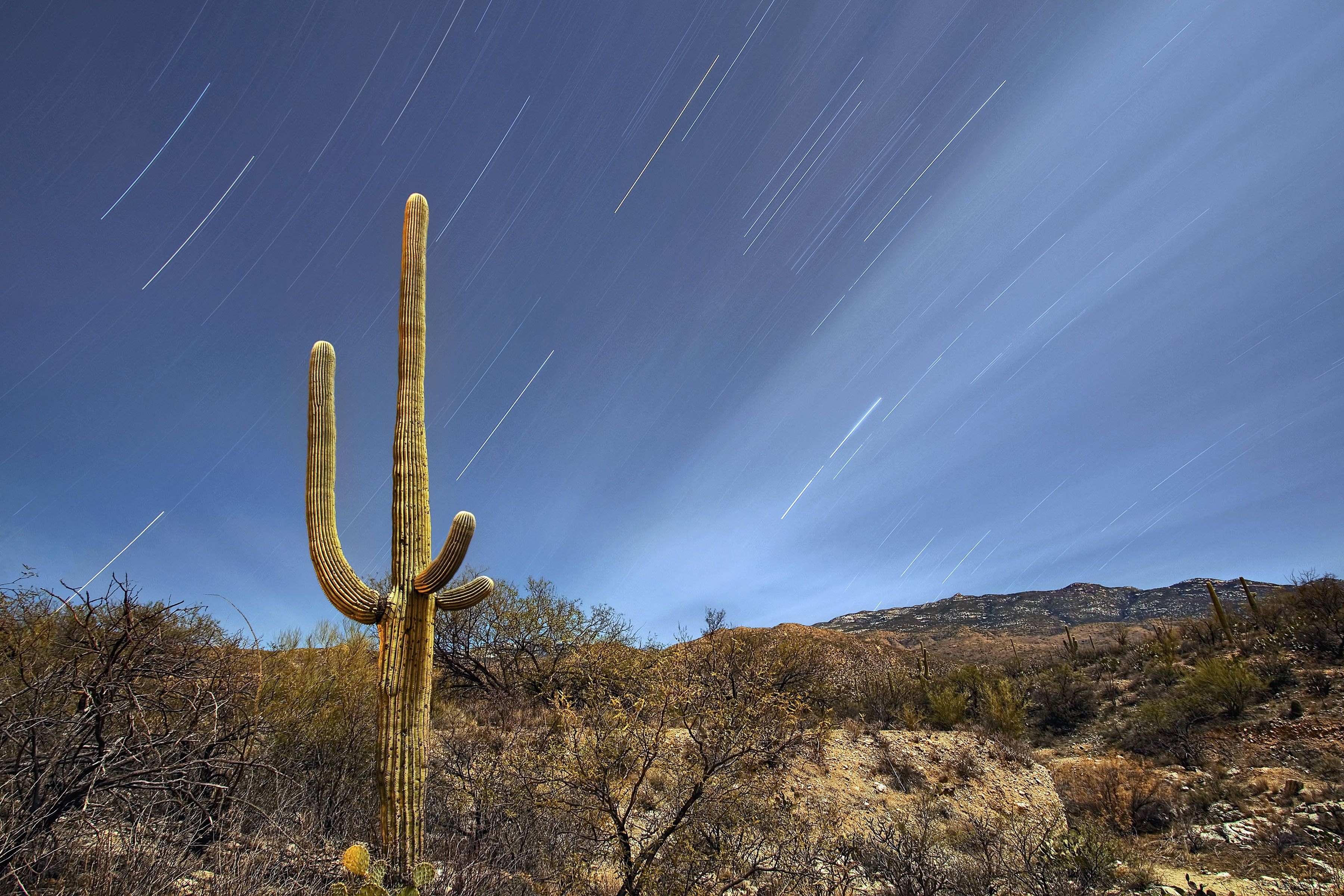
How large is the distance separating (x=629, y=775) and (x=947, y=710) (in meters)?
14.4

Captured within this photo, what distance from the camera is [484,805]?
7.14 meters

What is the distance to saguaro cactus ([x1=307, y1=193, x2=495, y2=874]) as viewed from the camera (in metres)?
5.31

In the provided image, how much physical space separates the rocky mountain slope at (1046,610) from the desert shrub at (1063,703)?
29.7 m

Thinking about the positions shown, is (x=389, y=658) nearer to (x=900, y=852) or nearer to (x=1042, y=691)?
(x=900, y=852)

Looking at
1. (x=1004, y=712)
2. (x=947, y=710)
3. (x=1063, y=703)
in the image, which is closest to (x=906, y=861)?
(x=1004, y=712)

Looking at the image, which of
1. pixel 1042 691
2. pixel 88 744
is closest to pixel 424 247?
pixel 88 744

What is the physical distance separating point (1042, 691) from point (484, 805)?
1768 centimetres

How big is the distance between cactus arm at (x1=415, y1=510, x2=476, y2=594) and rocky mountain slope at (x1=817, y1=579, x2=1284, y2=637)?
48.8 metres

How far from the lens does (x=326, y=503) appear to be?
617cm

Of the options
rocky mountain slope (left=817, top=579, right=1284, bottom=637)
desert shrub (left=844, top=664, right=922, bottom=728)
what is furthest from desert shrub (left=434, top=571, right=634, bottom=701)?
rocky mountain slope (left=817, top=579, right=1284, bottom=637)

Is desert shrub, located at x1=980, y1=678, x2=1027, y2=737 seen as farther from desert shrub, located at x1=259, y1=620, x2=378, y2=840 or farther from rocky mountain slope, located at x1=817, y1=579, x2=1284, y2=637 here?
rocky mountain slope, located at x1=817, y1=579, x2=1284, y2=637

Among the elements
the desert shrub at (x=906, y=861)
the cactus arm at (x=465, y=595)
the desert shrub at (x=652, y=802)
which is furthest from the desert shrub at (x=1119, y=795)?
the cactus arm at (x=465, y=595)

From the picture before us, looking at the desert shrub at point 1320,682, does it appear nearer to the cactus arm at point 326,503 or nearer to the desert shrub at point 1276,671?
the desert shrub at point 1276,671

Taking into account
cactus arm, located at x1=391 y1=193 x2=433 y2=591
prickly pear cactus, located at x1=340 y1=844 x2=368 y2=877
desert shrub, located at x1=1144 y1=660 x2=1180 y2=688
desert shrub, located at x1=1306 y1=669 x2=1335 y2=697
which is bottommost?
prickly pear cactus, located at x1=340 y1=844 x2=368 y2=877
